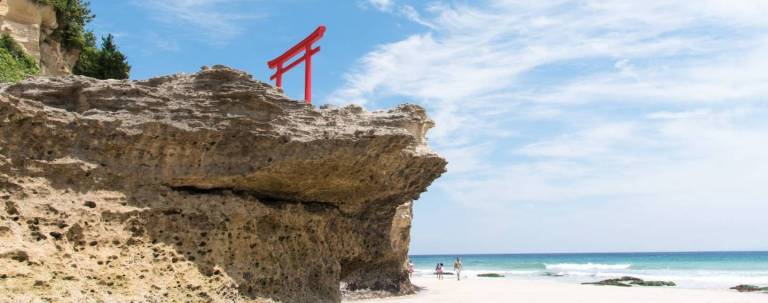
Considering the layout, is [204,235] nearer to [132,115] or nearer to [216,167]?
[216,167]

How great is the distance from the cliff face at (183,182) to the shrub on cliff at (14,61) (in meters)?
13.4

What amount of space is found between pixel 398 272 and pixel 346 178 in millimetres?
14346

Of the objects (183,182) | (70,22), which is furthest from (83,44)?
(183,182)

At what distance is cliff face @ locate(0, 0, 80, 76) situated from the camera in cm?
2322

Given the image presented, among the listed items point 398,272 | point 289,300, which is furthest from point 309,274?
point 398,272

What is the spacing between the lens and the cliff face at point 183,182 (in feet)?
25.5

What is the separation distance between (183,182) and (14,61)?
15.9 m

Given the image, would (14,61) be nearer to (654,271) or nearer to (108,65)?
(108,65)

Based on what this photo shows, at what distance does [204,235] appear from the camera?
346 inches

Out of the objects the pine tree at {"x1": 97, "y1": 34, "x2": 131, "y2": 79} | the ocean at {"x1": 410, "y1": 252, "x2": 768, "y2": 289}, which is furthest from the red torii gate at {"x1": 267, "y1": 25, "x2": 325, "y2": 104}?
the ocean at {"x1": 410, "y1": 252, "x2": 768, "y2": 289}

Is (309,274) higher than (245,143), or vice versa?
(245,143)

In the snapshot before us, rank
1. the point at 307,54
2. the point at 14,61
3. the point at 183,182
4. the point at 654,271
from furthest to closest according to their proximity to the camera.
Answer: the point at 654,271 < the point at 14,61 < the point at 307,54 < the point at 183,182

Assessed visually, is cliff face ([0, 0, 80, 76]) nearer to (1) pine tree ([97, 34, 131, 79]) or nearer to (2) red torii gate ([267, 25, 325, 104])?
(1) pine tree ([97, 34, 131, 79])

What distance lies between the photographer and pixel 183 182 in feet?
29.4
